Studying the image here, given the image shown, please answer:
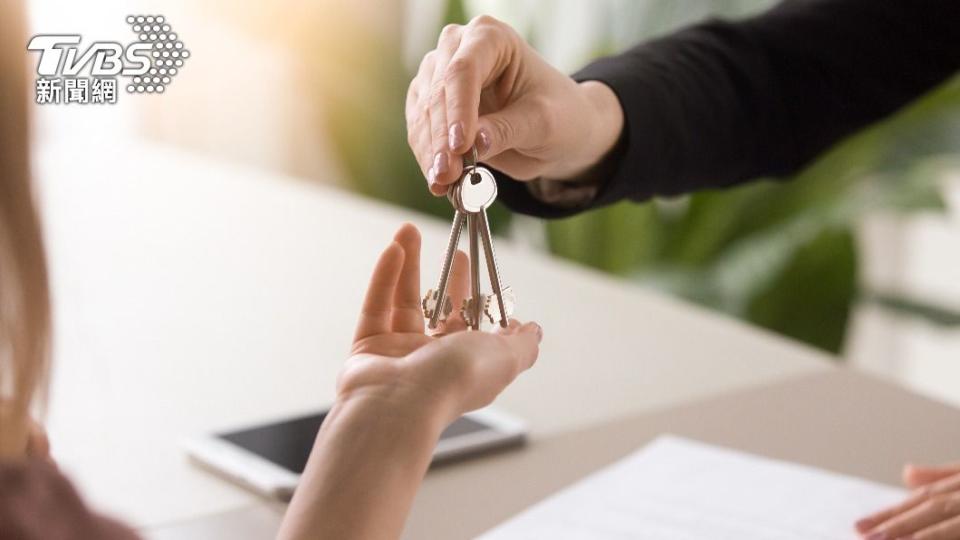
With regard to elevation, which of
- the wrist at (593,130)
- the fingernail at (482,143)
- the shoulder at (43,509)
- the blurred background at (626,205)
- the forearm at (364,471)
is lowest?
the shoulder at (43,509)

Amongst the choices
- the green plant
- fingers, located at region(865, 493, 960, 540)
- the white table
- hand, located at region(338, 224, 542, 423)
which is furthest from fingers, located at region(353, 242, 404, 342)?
the green plant

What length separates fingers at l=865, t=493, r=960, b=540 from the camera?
845 millimetres

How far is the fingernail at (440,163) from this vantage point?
2.20 ft

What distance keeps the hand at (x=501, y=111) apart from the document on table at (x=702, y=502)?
8.8 inches

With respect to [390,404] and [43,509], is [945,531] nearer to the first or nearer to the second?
[390,404]

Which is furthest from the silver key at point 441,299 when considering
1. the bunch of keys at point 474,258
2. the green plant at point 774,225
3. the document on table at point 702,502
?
the green plant at point 774,225

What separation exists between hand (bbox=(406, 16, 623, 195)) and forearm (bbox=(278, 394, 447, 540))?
13cm

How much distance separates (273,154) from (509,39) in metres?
2.59

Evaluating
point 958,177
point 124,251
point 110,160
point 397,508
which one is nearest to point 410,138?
point 397,508

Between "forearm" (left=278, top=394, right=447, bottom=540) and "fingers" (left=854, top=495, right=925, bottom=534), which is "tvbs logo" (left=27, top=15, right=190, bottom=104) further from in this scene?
"fingers" (left=854, top=495, right=925, bottom=534)

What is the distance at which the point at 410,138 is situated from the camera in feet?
2.48

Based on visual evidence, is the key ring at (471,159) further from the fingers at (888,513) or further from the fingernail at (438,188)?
the fingers at (888,513)

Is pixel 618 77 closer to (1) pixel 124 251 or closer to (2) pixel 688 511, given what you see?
(2) pixel 688 511

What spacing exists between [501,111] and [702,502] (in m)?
0.31
